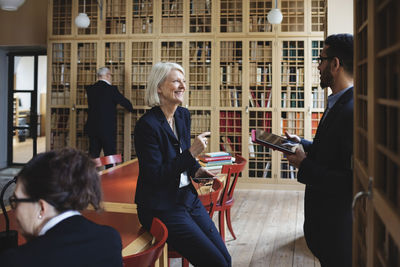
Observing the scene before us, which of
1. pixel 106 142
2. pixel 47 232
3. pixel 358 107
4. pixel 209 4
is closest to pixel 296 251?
pixel 358 107

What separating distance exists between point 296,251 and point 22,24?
6737mm

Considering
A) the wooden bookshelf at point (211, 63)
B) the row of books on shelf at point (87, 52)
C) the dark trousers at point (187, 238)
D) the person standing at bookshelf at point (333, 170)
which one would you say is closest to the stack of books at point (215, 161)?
the dark trousers at point (187, 238)

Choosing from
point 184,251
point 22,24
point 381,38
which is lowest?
point 184,251

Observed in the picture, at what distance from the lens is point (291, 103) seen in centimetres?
684

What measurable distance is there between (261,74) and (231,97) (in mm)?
613

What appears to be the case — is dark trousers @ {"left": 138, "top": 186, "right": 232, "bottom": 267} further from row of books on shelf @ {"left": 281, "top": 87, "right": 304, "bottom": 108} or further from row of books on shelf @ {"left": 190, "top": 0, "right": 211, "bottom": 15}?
row of books on shelf @ {"left": 190, "top": 0, "right": 211, "bottom": 15}

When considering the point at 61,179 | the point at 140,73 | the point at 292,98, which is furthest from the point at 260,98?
the point at 61,179

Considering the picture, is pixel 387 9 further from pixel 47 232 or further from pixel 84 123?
pixel 84 123

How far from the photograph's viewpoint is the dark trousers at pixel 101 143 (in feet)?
22.7

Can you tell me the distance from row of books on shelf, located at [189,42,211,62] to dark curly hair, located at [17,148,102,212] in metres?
5.81

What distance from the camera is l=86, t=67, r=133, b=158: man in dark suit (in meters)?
6.85

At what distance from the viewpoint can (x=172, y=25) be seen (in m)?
7.18

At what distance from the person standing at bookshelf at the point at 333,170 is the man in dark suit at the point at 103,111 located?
5.09m

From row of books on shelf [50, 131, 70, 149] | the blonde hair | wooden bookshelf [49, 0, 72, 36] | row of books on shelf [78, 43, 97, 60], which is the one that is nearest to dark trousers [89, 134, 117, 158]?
row of books on shelf [50, 131, 70, 149]
